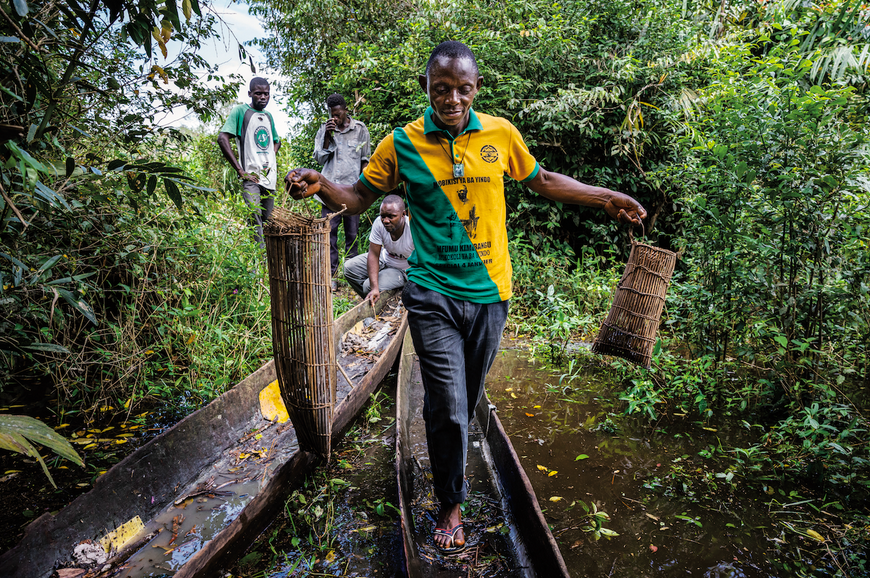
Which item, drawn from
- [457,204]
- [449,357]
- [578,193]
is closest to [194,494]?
[449,357]

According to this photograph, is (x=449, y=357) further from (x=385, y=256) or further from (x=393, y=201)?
(x=385, y=256)

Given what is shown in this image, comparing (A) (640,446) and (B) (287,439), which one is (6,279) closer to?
(B) (287,439)

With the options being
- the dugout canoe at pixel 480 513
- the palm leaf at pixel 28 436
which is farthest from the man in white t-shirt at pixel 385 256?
the palm leaf at pixel 28 436

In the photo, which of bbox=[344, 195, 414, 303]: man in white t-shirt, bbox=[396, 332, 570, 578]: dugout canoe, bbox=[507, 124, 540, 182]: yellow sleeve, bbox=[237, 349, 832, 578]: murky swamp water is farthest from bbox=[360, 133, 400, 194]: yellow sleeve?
bbox=[344, 195, 414, 303]: man in white t-shirt

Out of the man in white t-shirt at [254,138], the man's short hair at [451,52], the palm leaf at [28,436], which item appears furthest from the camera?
the man in white t-shirt at [254,138]

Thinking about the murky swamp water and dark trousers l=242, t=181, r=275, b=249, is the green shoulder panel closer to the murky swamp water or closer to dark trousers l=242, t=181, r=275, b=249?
the murky swamp water

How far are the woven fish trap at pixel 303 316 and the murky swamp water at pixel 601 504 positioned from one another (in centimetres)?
49

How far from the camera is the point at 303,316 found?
2.43 metres

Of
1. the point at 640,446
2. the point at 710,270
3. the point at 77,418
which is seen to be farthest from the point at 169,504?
the point at 710,270

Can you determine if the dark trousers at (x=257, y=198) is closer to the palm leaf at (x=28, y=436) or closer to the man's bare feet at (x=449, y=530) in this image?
the man's bare feet at (x=449, y=530)

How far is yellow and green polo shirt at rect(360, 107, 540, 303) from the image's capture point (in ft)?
6.39

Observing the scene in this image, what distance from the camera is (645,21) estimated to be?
5809mm

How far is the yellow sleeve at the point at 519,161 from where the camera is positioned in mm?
2098

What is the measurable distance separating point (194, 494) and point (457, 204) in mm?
2087
